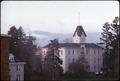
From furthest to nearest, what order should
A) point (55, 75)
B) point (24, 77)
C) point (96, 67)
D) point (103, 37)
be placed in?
point (96, 67), point (103, 37), point (55, 75), point (24, 77)

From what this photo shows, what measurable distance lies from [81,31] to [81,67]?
765cm

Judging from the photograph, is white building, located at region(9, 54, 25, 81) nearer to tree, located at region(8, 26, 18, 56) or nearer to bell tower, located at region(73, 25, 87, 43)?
tree, located at region(8, 26, 18, 56)

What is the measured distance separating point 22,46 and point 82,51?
32.8 feet

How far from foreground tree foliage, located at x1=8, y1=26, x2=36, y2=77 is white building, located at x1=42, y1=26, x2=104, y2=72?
21.5ft

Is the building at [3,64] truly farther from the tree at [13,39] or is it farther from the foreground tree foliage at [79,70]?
the foreground tree foliage at [79,70]

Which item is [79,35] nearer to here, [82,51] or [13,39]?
[82,51]

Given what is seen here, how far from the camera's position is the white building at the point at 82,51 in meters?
31.6

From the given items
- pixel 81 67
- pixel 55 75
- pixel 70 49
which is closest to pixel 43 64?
pixel 55 75

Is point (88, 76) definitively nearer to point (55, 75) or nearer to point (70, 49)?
point (55, 75)

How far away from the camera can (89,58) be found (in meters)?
32.6

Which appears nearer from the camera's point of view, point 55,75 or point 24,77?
point 24,77

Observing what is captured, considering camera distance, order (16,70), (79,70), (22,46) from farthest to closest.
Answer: (79,70)
(22,46)
(16,70)

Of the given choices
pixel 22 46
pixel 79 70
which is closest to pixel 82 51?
pixel 79 70

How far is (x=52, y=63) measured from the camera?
24.4 metres
